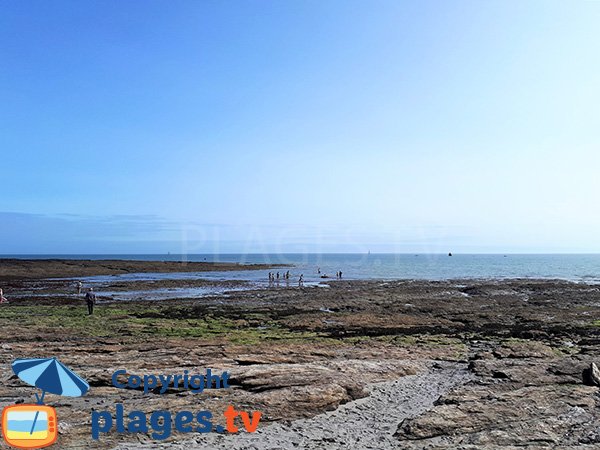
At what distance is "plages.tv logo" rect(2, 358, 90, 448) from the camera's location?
914 centimetres

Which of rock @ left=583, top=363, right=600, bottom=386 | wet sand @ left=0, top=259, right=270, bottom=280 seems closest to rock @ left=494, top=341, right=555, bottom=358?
rock @ left=583, top=363, right=600, bottom=386

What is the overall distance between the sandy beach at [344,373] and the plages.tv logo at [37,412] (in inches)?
23.2

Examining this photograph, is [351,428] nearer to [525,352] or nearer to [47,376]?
[47,376]

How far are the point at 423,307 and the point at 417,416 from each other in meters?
28.5

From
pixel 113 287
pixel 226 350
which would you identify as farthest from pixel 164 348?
pixel 113 287

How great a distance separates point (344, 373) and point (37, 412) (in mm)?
9294

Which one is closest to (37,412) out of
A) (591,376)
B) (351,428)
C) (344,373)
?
(351,428)

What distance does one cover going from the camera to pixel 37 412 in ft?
31.8

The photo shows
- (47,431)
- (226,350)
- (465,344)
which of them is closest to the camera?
(47,431)

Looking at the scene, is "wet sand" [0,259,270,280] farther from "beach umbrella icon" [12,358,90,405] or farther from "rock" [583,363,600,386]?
"rock" [583,363,600,386]

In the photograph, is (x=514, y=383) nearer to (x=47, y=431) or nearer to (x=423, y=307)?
(x=47, y=431)

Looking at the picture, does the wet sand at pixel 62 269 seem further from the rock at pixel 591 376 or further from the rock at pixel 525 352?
the rock at pixel 591 376

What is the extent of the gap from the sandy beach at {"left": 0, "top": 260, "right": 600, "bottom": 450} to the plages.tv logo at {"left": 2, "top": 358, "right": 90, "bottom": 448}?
589mm

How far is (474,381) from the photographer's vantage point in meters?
14.8
